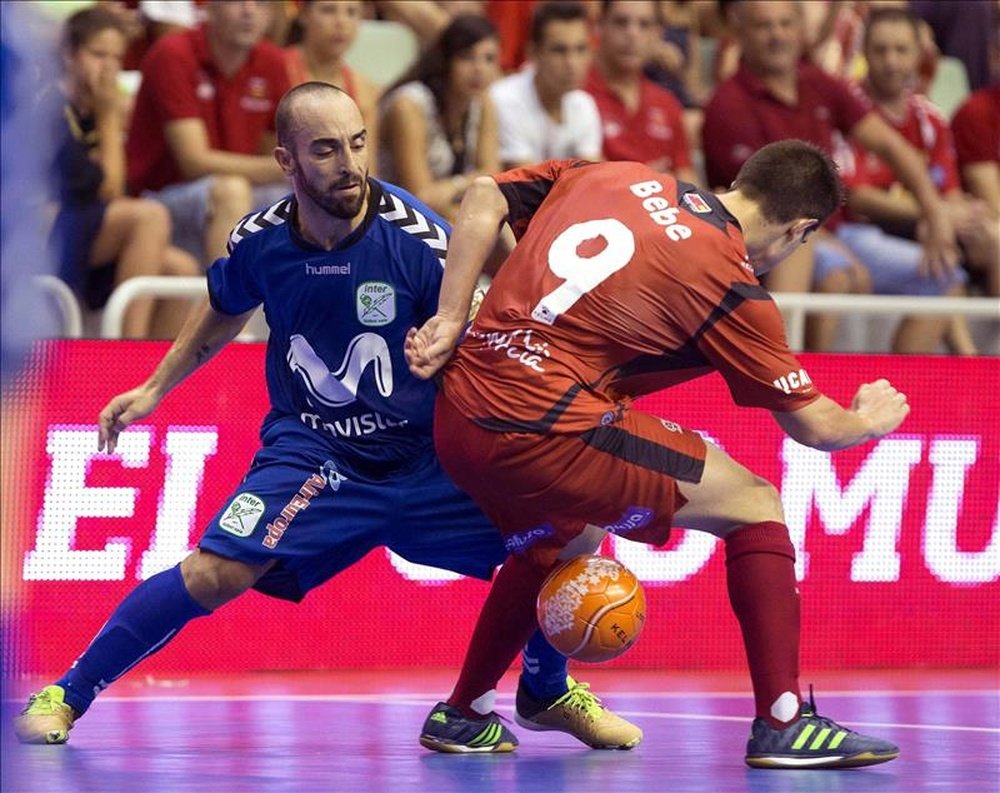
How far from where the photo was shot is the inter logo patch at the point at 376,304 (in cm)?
643

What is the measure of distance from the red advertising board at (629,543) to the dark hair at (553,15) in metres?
2.33

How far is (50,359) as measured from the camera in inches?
326

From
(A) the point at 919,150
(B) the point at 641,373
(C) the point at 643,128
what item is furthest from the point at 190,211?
(A) the point at 919,150

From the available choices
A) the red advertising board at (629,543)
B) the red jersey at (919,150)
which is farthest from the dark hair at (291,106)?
the red jersey at (919,150)

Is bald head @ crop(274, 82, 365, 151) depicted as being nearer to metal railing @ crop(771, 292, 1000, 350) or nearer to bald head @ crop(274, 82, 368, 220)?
bald head @ crop(274, 82, 368, 220)

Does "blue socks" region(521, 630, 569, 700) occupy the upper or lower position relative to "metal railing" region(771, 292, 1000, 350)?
lower

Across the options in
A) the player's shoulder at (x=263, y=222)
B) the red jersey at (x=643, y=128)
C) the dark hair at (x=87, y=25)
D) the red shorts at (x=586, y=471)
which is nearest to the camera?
the red shorts at (x=586, y=471)

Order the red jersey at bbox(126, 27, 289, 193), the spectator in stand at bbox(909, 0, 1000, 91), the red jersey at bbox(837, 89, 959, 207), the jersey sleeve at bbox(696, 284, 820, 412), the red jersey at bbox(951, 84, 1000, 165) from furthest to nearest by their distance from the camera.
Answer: the spectator in stand at bbox(909, 0, 1000, 91), the red jersey at bbox(951, 84, 1000, 165), the red jersey at bbox(837, 89, 959, 207), the red jersey at bbox(126, 27, 289, 193), the jersey sleeve at bbox(696, 284, 820, 412)

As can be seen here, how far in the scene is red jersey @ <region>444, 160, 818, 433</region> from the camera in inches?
234

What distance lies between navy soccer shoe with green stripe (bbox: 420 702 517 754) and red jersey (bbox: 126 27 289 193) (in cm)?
413

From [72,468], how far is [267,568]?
220 centimetres

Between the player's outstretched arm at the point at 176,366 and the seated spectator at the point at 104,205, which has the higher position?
the seated spectator at the point at 104,205

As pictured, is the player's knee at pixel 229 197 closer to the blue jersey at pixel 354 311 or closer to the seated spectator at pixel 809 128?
the seated spectator at pixel 809 128

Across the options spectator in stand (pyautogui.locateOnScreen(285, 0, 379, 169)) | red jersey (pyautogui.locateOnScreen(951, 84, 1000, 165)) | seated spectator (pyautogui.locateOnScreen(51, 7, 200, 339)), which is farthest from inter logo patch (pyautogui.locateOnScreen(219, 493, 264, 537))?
red jersey (pyautogui.locateOnScreen(951, 84, 1000, 165))
